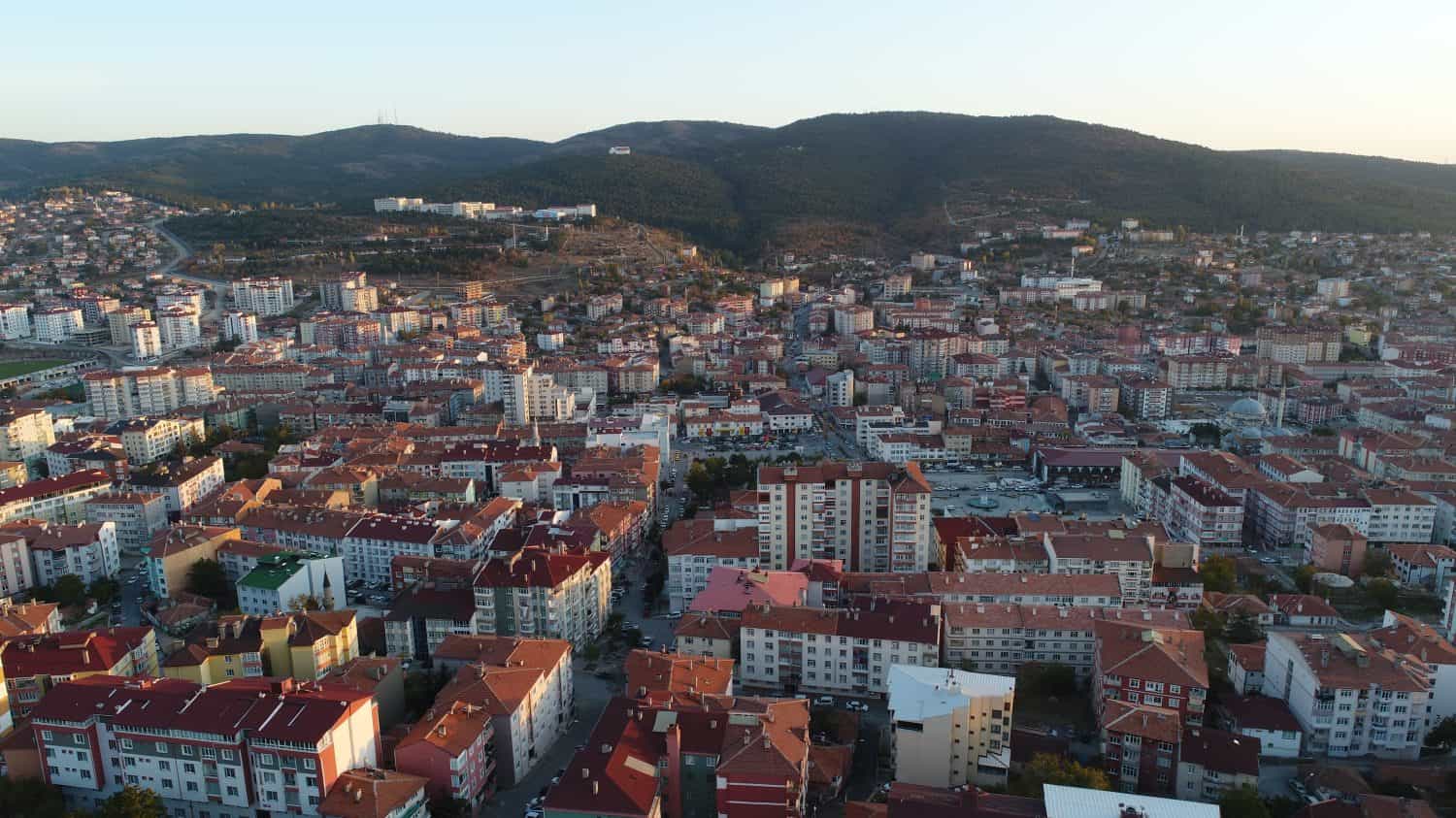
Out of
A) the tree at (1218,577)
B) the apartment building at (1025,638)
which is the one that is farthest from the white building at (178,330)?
the tree at (1218,577)

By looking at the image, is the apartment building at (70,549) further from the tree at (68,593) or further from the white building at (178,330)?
the white building at (178,330)

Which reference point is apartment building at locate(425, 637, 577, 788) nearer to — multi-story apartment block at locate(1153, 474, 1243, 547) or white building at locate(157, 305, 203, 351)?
multi-story apartment block at locate(1153, 474, 1243, 547)

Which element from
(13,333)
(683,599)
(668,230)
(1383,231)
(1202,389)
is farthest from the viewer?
(668,230)

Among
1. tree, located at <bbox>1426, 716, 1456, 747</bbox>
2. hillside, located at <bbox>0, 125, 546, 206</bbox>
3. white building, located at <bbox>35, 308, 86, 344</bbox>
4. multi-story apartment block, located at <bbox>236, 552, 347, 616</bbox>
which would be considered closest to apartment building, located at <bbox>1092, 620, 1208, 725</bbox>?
tree, located at <bbox>1426, 716, 1456, 747</bbox>

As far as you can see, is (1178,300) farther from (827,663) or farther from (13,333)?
(13,333)

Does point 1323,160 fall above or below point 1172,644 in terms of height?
above

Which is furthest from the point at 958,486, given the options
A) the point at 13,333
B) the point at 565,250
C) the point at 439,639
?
the point at 13,333

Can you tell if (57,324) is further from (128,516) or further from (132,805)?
(132,805)
